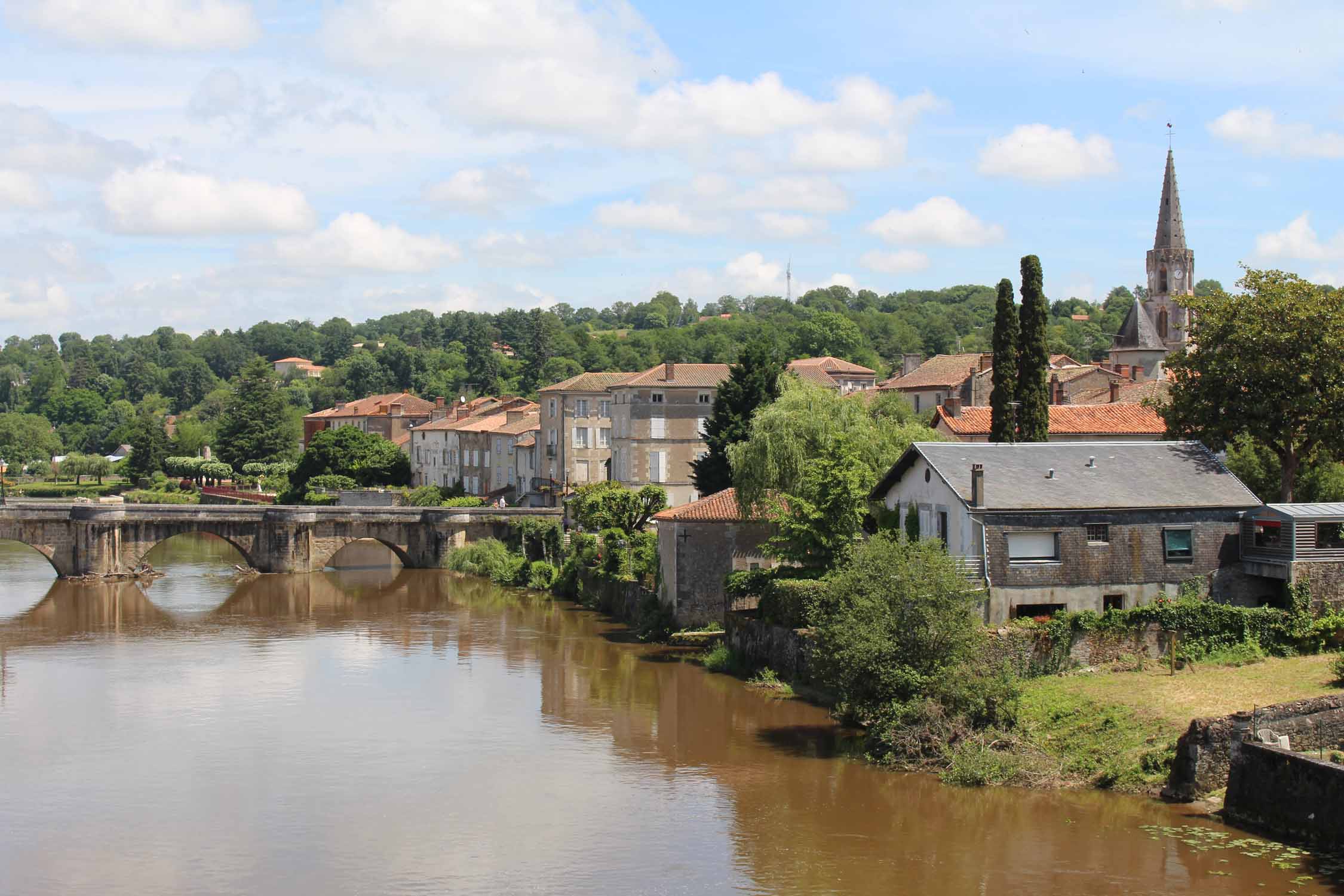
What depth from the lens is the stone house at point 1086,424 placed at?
51.4 meters

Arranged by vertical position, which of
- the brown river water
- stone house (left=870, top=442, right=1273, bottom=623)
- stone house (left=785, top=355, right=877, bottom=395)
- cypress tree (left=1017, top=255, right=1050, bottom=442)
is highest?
stone house (left=785, top=355, right=877, bottom=395)

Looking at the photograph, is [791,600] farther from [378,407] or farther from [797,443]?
[378,407]

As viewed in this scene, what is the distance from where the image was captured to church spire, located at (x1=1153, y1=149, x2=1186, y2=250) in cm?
8681

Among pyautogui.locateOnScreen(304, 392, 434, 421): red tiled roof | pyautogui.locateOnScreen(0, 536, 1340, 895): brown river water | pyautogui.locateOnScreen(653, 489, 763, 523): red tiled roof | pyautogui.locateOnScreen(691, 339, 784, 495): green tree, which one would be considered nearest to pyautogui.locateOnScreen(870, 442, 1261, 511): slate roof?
pyautogui.locateOnScreen(0, 536, 1340, 895): brown river water

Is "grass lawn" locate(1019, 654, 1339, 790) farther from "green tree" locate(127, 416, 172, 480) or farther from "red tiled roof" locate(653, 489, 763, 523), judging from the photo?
"green tree" locate(127, 416, 172, 480)

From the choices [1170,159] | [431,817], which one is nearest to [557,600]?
[431,817]

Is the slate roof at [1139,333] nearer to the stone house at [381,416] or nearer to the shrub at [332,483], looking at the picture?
the stone house at [381,416]

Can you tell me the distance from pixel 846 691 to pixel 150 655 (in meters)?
24.0

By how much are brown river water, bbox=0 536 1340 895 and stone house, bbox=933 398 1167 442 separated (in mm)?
17945

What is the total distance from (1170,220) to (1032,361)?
48908 millimetres

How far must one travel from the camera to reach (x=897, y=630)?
2841 centimetres

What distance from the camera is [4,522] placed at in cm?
5994

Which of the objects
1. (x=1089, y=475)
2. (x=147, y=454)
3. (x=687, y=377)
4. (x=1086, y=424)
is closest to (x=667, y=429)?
(x=687, y=377)

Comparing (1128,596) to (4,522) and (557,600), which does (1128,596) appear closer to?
(557,600)
